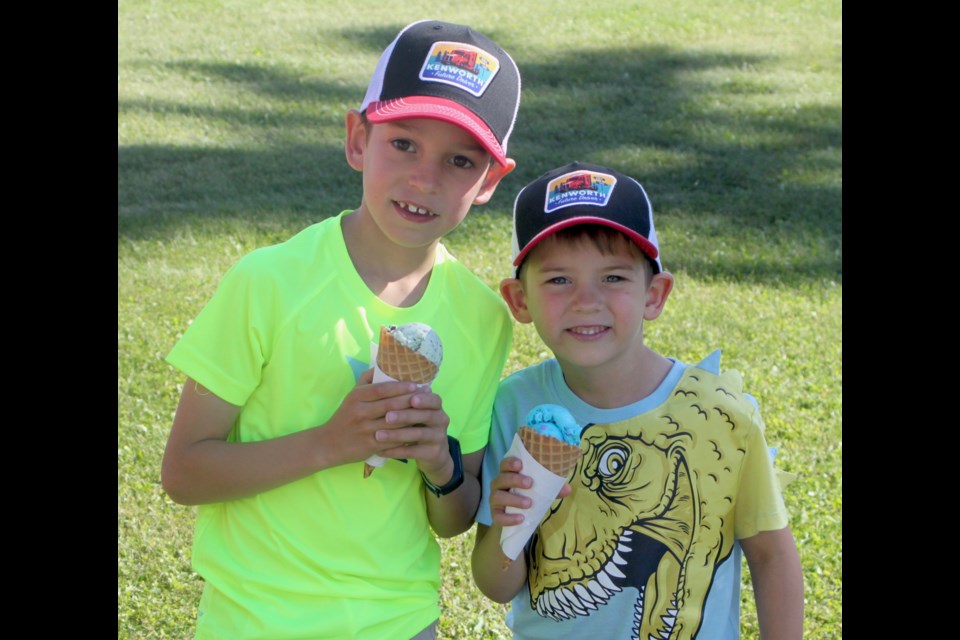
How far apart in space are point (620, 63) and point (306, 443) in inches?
434

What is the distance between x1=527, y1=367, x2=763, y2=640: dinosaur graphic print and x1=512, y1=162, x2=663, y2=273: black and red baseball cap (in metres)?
0.44

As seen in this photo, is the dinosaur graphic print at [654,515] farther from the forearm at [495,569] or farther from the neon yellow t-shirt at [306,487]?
the neon yellow t-shirt at [306,487]

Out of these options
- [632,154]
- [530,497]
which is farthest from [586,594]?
[632,154]

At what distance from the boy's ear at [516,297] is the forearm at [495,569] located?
0.56 meters

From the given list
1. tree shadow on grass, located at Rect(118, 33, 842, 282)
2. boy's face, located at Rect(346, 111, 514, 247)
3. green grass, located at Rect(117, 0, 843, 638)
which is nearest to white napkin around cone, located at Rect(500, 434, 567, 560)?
boy's face, located at Rect(346, 111, 514, 247)

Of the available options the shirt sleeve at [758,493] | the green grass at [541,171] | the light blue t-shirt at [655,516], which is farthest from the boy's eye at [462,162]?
the green grass at [541,171]

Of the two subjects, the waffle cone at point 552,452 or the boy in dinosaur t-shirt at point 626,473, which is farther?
the boy in dinosaur t-shirt at point 626,473

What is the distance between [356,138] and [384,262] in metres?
0.32

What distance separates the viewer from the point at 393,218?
2662 millimetres

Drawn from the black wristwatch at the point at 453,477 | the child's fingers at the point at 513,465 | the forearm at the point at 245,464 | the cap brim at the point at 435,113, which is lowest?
the forearm at the point at 245,464

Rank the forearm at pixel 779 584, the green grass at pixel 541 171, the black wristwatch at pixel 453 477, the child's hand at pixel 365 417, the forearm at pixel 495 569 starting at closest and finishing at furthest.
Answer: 1. the child's hand at pixel 365 417
2. the black wristwatch at pixel 453 477
3. the forearm at pixel 495 569
4. the forearm at pixel 779 584
5. the green grass at pixel 541 171

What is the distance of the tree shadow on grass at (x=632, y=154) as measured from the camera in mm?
8484

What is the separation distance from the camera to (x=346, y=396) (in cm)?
255

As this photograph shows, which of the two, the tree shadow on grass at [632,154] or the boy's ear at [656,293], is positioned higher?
the tree shadow on grass at [632,154]
